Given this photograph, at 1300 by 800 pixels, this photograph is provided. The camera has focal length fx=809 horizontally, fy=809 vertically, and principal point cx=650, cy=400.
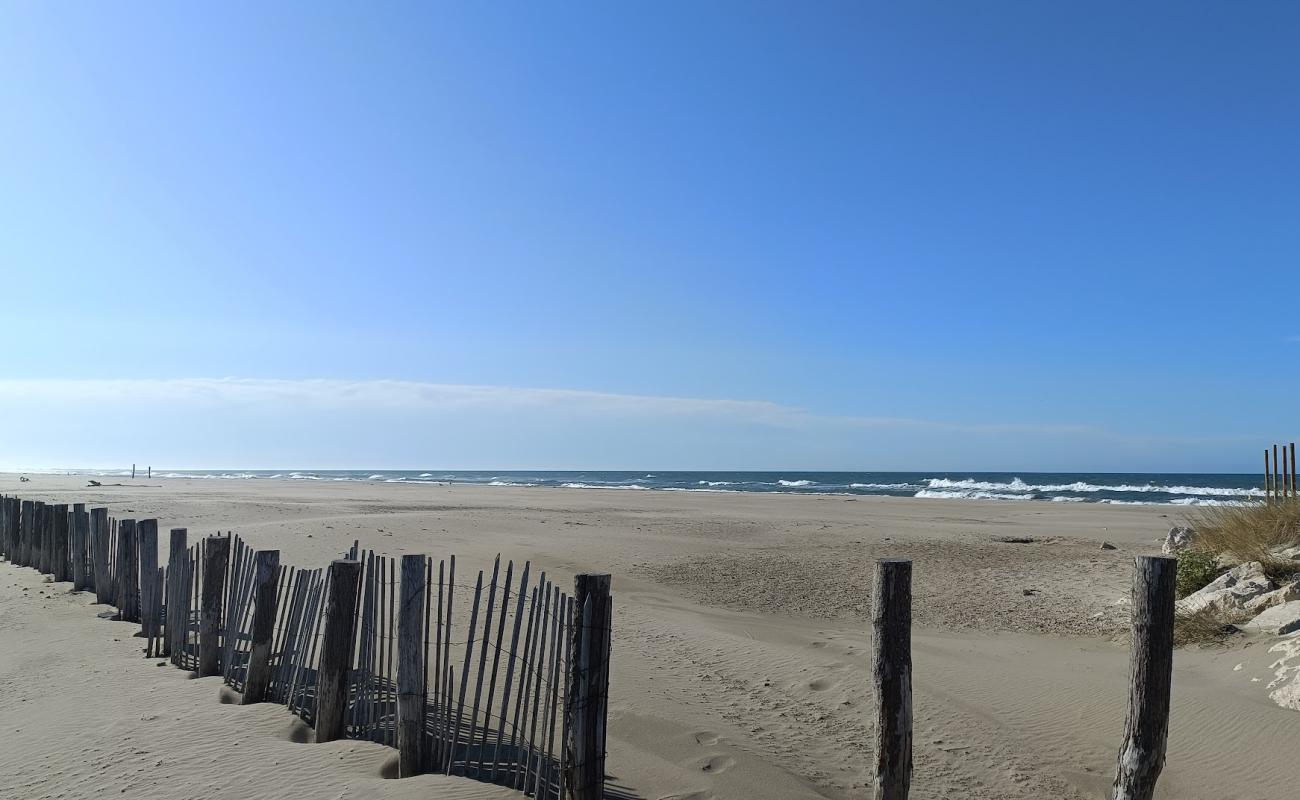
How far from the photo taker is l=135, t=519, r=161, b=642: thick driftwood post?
28.4 ft

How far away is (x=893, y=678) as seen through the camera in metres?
4.31

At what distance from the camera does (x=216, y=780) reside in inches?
212

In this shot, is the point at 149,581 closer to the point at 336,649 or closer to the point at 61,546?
the point at 336,649

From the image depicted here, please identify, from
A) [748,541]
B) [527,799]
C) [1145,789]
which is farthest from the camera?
[748,541]

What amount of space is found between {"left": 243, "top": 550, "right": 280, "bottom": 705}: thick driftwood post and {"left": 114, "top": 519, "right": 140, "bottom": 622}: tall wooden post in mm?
4649

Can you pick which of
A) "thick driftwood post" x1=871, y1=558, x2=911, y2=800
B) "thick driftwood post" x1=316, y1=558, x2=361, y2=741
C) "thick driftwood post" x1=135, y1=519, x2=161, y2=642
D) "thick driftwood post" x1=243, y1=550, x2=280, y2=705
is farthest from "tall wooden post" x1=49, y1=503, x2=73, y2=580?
"thick driftwood post" x1=871, y1=558, x2=911, y2=800

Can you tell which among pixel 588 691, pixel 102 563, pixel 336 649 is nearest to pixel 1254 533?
pixel 588 691

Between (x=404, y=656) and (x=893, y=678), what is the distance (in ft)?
10.3

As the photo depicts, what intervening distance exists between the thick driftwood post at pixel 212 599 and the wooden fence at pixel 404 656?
1 cm

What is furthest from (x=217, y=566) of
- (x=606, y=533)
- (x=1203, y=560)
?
(x=606, y=533)

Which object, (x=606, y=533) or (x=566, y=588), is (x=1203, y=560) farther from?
(x=606, y=533)

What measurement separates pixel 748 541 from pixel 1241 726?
14552mm

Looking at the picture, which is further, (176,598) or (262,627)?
(176,598)

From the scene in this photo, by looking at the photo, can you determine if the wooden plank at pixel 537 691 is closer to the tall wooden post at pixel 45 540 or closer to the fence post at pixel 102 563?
the fence post at pixel 102 563
